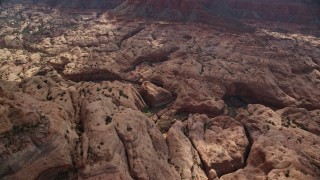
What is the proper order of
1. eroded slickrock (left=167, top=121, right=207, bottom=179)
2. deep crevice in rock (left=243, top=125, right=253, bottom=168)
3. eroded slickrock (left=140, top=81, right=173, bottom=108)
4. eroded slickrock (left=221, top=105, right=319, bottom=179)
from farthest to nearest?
1. eroded slickrock (left=140, top=81, right=173, bottom=108)
2. deep crevice in rock (left=243, top=125, right=253, bottom=168)
3. eroded slickrock (left=167, top=121, right=207, bottom=179)
4. eroded slickrock (left=221, top=105, right=319, bottom=179)

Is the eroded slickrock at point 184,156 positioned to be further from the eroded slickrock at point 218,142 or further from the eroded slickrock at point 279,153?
the eroded slickrock at point 279,153

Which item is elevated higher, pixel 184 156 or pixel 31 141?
pixel 31 141

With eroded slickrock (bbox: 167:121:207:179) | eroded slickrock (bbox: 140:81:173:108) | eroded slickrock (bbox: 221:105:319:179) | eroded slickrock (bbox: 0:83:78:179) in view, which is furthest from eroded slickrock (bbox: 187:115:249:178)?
eroded slickrock (bbox: 0:83:78:179)

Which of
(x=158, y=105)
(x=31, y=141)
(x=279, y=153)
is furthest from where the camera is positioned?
(x=158, y=105)

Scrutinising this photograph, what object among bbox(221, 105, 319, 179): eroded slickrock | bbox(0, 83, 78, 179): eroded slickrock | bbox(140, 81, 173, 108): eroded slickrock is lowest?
bbox(140, 81, 173, 108): eroded slickrock

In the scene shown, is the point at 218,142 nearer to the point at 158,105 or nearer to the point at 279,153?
the point at 279,153

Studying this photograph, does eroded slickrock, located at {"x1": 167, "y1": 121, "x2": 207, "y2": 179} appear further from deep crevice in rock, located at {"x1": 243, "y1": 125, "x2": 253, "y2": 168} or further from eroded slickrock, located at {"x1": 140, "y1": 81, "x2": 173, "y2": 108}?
eroded slickrock, located at {"x1": 140, "y1": 81, "x2": 173, "y2": 108}

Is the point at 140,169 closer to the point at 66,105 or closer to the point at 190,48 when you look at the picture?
the point at 66,105

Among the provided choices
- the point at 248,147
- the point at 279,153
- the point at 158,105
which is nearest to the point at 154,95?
the point at 158,105

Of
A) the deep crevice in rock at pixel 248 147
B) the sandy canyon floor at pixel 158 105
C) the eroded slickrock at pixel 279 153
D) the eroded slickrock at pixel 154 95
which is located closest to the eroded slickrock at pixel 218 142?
the sandy canyon floor at pixel 158 105
